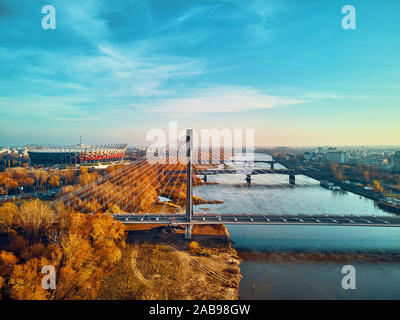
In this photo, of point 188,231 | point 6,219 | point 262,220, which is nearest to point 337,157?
point 262,220

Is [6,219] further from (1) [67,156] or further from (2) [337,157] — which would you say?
(2) [337,157]

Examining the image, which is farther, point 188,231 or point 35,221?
point 188,231

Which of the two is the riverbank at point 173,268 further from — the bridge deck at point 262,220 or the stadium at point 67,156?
the stadium at point 67,156

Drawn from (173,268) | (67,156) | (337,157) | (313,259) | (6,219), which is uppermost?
(67,156)

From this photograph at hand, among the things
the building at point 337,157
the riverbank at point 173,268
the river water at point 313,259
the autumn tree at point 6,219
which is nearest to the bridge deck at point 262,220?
the riverbank at point 173,268

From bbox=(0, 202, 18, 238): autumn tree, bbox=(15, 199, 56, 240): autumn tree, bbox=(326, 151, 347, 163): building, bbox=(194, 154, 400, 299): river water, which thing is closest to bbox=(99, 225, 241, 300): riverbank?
bbox=(194, 154, 400, 299): river water

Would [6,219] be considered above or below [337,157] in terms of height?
below
